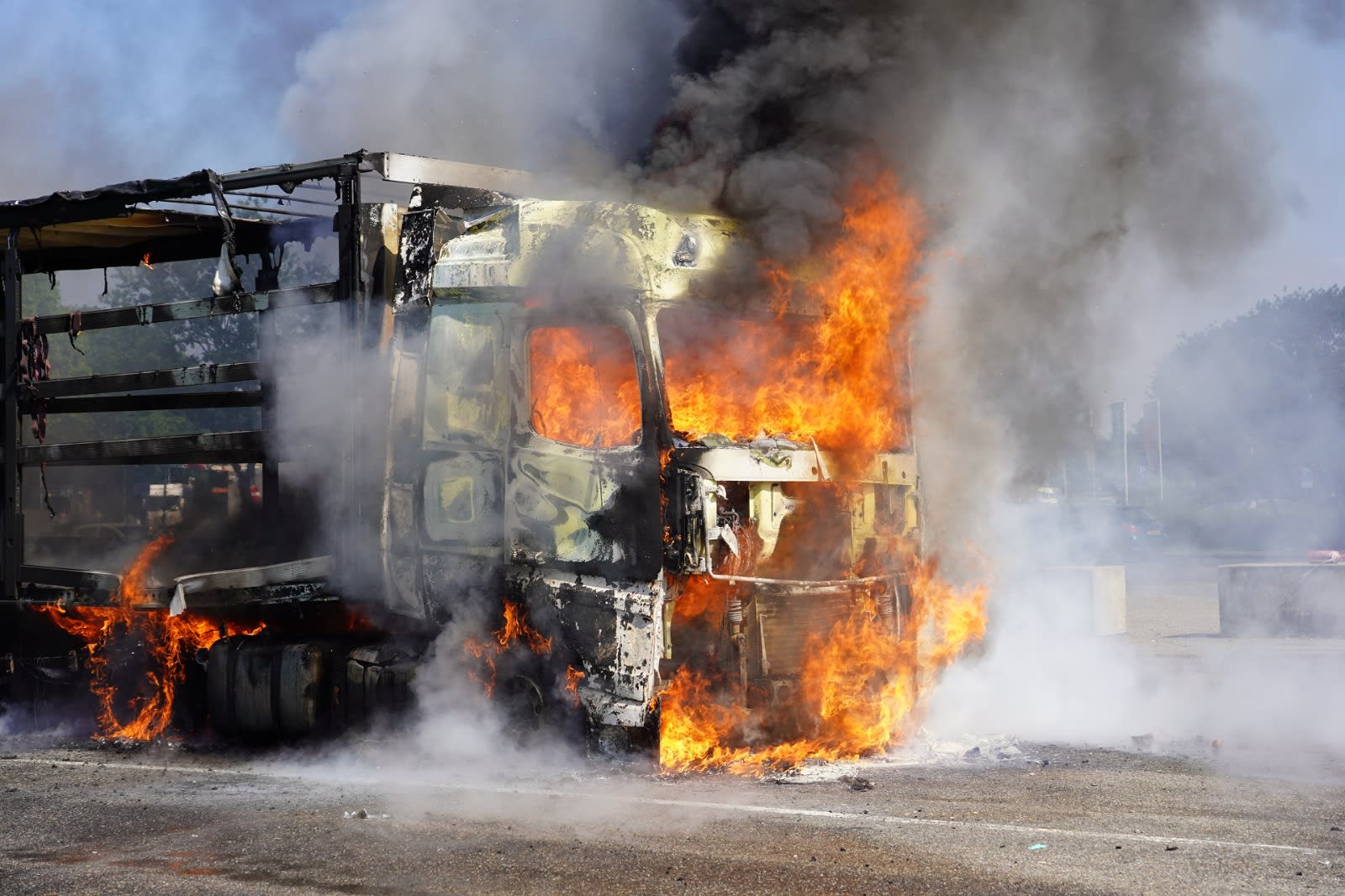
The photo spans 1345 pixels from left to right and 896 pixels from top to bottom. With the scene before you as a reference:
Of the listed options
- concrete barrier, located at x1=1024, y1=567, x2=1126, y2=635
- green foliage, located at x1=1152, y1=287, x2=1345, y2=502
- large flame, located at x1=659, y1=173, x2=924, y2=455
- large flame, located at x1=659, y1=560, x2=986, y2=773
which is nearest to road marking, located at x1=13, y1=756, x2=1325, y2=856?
large flame, located at x1=659, y1=560, x2=986, y2=773

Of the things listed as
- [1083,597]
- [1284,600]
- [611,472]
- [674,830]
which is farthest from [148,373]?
[1284,600]

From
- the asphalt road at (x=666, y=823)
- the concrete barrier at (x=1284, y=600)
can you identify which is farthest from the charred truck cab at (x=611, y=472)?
the concrete barrier at (x=1284, y=600)

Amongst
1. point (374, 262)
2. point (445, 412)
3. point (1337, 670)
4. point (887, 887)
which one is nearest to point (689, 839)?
point (887, 887)

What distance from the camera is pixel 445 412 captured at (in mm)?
7285

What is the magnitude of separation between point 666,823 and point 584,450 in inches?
80.6

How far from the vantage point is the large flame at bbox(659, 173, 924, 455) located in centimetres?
697

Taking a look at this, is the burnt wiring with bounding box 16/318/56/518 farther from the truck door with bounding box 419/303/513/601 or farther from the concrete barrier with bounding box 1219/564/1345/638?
the concrete barrier with bounding box 1219/564/1345/638

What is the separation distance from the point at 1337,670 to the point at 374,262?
844cm

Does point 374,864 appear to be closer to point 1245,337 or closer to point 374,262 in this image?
point 374,262

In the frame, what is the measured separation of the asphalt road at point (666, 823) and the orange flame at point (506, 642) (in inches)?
16.9

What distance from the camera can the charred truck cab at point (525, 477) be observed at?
6613 mm

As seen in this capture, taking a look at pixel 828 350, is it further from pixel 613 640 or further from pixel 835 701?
pixel 613 640

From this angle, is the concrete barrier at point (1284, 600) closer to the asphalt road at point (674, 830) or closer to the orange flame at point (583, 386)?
the asphalt road at point (674, 830)

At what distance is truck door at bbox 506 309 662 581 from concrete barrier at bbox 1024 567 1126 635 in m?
9.04
